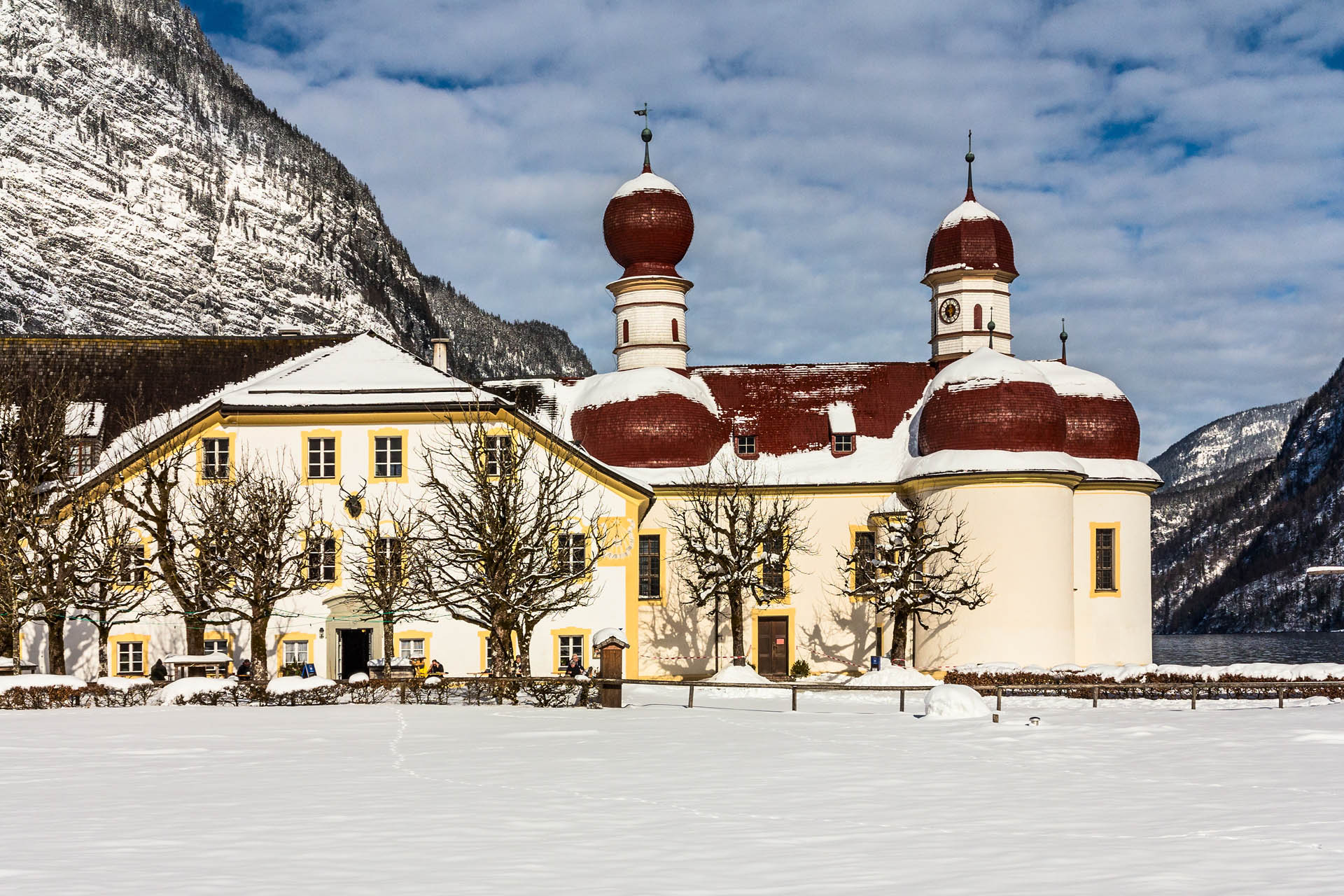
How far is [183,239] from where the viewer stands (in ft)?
507

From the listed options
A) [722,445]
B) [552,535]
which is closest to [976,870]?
[552,535]

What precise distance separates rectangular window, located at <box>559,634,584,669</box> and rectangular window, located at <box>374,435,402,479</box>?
6293mm

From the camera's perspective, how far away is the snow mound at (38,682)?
3195 cm

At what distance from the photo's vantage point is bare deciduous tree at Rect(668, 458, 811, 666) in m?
45.8

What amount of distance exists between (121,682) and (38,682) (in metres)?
1.59

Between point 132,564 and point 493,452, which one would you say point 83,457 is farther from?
point 493,452

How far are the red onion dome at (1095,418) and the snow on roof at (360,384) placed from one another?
64.3ft

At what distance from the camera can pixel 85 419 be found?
46344 mm

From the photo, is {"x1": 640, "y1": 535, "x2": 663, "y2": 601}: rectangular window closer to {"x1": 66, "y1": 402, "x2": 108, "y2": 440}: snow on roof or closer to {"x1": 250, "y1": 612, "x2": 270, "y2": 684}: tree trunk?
{"x1": 250, "y1": 612, "x2": 270, "y2": 684}: tree trunk

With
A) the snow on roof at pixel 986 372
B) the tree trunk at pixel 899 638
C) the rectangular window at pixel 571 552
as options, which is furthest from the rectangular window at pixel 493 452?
the snow on roof at pixel 986 372

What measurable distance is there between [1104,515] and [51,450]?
1235 inches

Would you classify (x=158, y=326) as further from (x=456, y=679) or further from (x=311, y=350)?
(x=456, y=679)

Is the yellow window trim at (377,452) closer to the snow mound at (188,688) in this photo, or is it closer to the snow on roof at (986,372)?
the snow mound at (188,688)


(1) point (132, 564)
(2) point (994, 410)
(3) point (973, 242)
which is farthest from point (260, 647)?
(3) point (973, 242)
